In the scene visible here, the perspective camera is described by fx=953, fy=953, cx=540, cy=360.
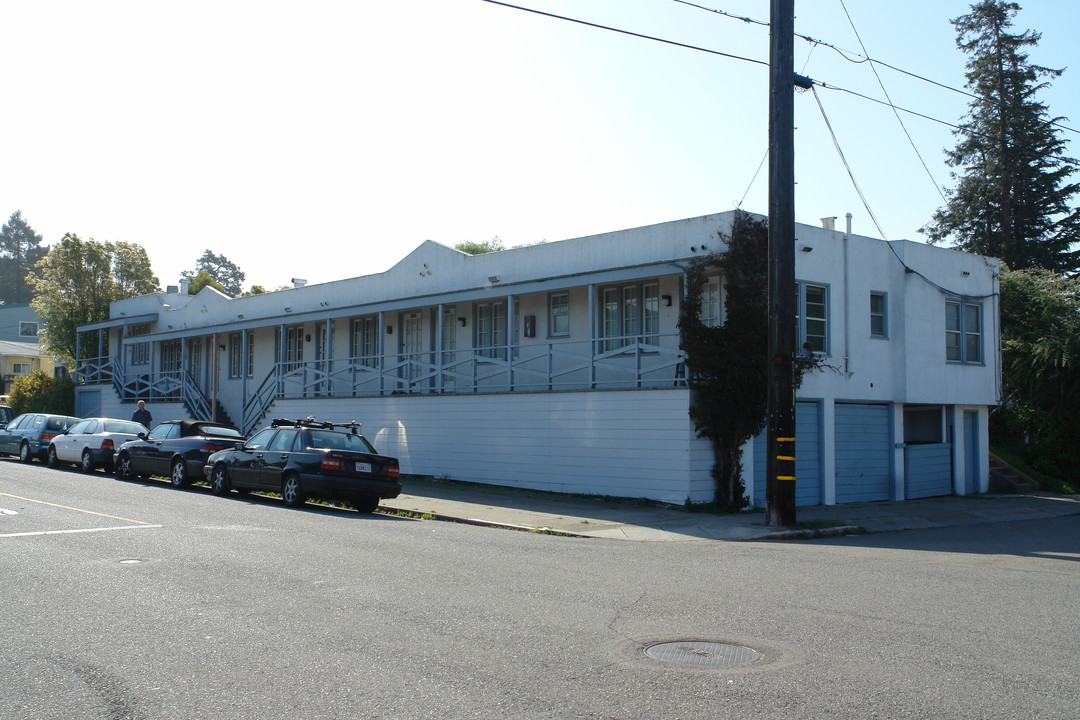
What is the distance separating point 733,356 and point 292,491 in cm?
828

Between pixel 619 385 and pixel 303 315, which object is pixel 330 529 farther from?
pixel 303 315

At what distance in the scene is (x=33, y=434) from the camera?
25969mm

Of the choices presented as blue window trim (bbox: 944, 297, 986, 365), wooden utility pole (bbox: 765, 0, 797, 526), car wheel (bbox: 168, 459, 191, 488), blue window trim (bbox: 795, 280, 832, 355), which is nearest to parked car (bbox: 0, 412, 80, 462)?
car wheel (bbox: 168, 459, 191, 488)

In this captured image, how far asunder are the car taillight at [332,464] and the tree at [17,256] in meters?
109

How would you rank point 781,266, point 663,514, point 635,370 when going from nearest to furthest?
point 781,266
point 663,514
point 635,370

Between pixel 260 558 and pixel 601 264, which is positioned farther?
pixel 601 264

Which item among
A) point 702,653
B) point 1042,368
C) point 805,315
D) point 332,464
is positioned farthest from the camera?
point 1042,368

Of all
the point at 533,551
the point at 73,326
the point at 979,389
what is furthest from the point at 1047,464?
the point at 73,326

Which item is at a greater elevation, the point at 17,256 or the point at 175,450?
the point at 17,256

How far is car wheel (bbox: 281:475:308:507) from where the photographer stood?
16.5 metres

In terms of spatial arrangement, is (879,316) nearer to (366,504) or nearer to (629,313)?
(629,313)

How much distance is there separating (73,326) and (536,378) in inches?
1189

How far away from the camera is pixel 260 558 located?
1039 centimetres

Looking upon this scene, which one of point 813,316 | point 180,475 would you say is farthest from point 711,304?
point 180,475
